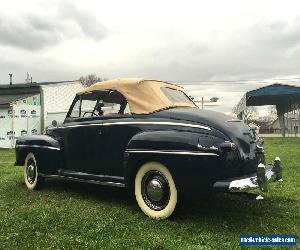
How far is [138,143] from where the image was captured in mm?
5410

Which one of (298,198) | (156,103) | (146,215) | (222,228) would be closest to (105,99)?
(156,103)

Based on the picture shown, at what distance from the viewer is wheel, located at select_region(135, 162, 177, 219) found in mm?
5159

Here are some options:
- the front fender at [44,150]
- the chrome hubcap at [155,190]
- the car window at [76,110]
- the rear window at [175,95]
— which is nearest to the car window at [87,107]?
the car window at [76,110]

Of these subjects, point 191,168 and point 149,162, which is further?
point 149,162

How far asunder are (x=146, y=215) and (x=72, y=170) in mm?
1913

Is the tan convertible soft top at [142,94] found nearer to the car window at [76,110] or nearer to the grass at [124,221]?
the car window at [76,110]

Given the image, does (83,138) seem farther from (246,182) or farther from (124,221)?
(246,182)

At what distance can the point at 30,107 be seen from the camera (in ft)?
87.0

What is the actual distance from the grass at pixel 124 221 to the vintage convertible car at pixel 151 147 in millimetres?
401

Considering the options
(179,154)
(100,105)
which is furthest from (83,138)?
(179,154)

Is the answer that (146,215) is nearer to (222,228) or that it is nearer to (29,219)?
(222,228)

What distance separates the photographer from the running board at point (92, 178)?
589 cm

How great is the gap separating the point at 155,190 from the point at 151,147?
61cm

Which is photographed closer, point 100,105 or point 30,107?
point 100,105
